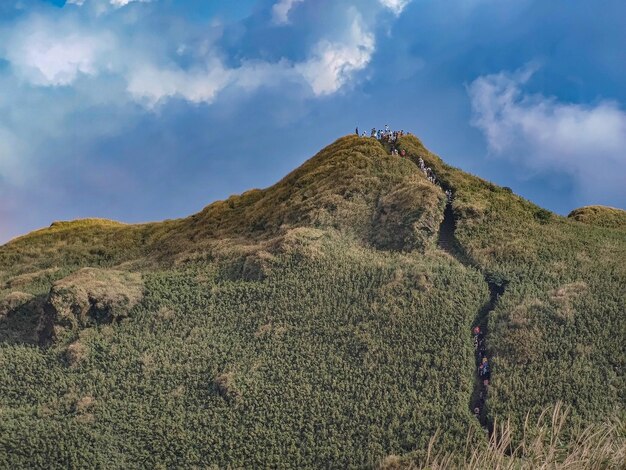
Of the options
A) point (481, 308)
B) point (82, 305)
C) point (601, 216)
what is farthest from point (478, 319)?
point (601, 216)

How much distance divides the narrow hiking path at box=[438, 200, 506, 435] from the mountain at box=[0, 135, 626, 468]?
134 mm

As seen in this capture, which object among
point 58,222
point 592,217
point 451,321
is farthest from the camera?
point 58,222

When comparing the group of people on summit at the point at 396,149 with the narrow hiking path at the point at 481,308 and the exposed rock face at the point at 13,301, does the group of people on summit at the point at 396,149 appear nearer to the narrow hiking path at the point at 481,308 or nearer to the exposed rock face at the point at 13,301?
the narrow hiking path at the point at 481,308

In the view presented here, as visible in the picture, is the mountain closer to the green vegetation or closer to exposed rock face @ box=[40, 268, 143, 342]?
exposed rock face @ box=[40, 268, 143, 342]

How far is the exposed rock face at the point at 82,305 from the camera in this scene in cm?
4197

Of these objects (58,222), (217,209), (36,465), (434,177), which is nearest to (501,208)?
(434,177)

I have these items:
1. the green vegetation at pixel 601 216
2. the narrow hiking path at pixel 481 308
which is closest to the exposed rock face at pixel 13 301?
the narrow hiking path at pixel 481 308

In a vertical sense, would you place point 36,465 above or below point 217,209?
below

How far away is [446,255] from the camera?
149 ft

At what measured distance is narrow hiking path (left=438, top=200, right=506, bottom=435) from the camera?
32.2m

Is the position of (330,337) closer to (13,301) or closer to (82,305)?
(82,305)

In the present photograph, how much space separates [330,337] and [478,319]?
28.4 feet

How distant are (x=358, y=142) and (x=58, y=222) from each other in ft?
120

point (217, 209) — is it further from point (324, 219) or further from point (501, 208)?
point (501, 208)
